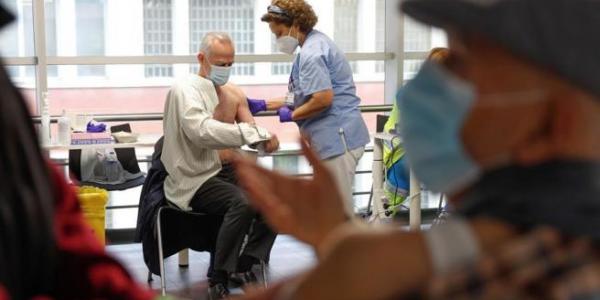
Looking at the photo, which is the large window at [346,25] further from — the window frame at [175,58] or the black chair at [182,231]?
the black chair at [182,231]

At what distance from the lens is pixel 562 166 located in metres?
0.82

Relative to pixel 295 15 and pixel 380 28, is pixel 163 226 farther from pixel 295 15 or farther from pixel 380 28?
pixel 380 28

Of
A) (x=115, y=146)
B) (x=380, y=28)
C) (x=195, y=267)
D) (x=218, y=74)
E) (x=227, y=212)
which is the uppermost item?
(x=380, y=28)

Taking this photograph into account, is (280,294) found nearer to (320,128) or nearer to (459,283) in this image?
(459,283)

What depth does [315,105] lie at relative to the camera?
4891mm

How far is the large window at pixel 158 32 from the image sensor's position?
6633 millimetres

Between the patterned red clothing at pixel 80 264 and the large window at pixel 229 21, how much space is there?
5695mm

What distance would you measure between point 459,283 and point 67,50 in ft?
19.4

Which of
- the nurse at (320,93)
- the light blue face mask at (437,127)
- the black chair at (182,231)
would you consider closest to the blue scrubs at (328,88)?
the nurse at (320,93)

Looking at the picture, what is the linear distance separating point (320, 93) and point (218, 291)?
3.70 ft

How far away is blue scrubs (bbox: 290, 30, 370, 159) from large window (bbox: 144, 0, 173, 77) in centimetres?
183

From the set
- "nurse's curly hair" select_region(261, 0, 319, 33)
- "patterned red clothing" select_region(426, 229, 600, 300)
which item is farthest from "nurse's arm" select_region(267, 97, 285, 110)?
"patterned red clothing" select_region(426, 229, 600, 300)

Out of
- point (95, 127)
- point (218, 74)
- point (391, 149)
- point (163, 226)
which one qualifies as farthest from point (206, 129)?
point (391, 149)

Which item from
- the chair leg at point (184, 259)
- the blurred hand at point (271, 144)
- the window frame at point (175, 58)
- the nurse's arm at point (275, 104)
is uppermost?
the window frame at point (175, 58)
